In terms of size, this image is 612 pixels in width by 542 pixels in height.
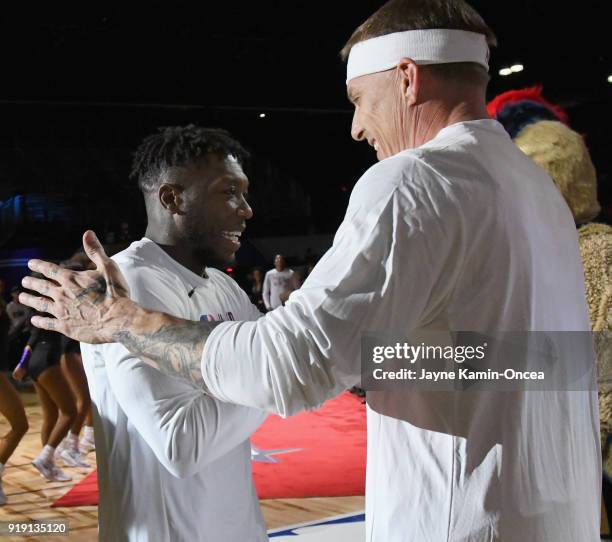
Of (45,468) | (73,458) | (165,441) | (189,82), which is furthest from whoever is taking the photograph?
(189,82)

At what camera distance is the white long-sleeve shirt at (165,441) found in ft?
4.71

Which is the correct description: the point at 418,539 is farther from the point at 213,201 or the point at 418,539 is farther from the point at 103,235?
the point at 103,235

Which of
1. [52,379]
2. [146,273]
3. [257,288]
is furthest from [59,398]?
[257,288]

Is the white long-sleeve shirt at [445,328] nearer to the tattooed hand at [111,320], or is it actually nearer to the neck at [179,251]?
the tattooed hand at [111,320]

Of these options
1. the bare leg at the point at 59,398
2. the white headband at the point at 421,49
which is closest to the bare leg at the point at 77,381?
the bare leg at the point at 59,398

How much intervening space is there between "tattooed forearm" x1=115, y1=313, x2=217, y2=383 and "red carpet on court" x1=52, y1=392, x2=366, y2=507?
379 cm

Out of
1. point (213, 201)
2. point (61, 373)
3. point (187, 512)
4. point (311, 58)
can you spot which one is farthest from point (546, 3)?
point (187, 512)

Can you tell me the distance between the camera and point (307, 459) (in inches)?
225

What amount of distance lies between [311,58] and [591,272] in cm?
920

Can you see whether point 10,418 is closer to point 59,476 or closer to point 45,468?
point 45,468

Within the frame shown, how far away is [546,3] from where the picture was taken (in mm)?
8195

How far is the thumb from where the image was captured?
1.21 m

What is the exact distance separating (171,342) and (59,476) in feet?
15.7

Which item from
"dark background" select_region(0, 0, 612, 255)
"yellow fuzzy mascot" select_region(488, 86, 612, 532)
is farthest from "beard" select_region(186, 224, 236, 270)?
"dark background" select_region(0, 0, 612, 255)
